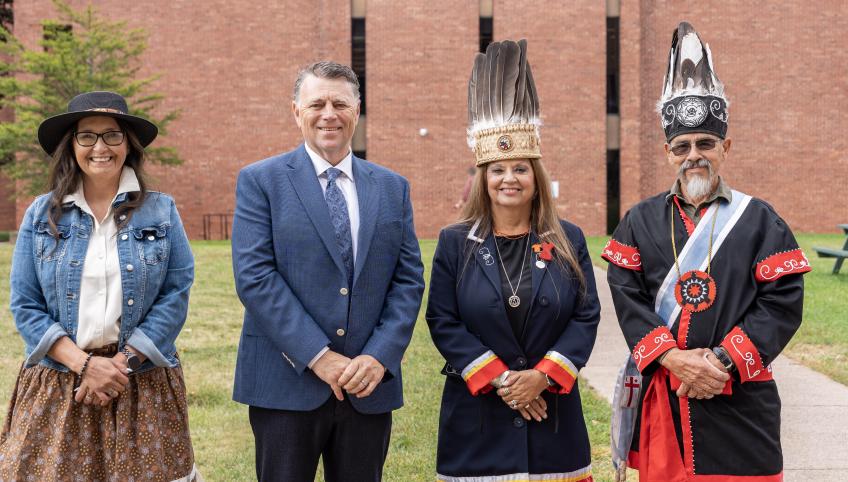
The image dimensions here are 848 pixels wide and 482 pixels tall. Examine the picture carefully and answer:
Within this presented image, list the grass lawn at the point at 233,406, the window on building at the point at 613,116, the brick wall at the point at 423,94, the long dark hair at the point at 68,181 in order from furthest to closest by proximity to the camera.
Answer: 1. the window on building at the point at 613,116
2. the brick wall at the point at 423,94
3. the grass lawn at the point at 233,406
4. the long dark hair at the point at 68,181

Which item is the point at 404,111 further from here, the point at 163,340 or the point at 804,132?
the point at 163,340

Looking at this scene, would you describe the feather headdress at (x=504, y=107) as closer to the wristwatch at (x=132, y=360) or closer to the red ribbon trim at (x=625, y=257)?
the red ribbon trim at (x=625, y=257)

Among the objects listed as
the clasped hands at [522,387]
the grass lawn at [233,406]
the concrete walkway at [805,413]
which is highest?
the clasped hands at [522,387]

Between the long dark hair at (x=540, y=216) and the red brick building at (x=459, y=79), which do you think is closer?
the long dark hair at (x=540, y=216)

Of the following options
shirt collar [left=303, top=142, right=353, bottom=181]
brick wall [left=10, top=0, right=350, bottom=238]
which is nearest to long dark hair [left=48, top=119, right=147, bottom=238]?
shirt collar [left=303, top=142, right=353, bottom=181]

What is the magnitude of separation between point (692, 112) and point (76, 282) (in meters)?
2.49

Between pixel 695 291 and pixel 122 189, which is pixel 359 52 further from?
pixel 695 291

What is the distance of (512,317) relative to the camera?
3256 mm

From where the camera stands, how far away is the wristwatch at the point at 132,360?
120 inches

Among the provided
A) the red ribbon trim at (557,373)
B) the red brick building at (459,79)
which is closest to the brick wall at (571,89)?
the red brick building at (459,79)

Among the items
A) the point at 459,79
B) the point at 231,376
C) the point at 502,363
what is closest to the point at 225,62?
the point at 459,79

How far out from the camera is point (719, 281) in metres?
3.09

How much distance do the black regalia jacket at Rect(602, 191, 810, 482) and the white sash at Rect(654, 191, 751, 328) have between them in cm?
2

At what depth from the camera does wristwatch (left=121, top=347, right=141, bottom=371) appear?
10.0 ft
